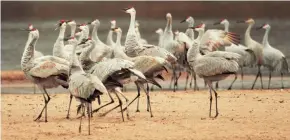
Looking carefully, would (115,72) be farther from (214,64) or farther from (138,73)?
(214,64)

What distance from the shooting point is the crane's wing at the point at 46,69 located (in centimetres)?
1614

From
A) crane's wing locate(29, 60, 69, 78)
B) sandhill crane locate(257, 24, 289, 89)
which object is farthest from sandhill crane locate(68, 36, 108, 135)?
sandhill crane locate(257, 24, 289, 89)

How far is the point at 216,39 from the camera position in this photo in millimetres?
18562

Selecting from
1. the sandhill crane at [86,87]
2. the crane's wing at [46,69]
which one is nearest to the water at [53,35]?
the crane's wing at [46,69]

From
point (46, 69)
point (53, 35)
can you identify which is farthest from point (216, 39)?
point (53, 35)

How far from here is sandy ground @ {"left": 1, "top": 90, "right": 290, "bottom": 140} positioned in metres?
14.3

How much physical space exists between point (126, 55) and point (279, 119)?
3.77m

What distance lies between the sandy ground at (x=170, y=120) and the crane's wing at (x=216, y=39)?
1.22m

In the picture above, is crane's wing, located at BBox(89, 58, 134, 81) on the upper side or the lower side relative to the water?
lower

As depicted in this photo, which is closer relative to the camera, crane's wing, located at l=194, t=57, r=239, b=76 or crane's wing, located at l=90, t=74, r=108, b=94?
crane's wing, located at l=90, t=74, r=108, b=94

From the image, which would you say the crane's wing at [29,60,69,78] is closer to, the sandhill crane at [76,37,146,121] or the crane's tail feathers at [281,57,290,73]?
the sandhill crane at [76,37,146,121]

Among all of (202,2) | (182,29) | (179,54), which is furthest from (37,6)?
(179,54)

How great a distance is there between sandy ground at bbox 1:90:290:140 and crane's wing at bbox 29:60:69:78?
878mm

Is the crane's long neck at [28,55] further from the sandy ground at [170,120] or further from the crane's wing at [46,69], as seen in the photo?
the sandy ground at [170,120]
